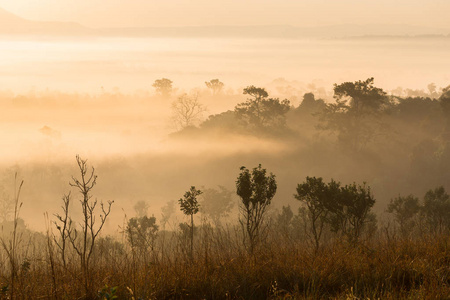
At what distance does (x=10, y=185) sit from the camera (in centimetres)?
11681

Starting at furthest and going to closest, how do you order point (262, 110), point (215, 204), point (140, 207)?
1. point (140, 207)
2. point (262, 110)
3. point (215, 204)

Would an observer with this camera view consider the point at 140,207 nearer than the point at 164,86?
Yes

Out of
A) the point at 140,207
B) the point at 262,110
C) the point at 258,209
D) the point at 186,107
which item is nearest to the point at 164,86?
the point at 186,107

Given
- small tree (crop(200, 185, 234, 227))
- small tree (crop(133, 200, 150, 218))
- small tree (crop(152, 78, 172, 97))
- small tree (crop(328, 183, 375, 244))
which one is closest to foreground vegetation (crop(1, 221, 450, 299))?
small tree (crop(328, 183, 375, 244))

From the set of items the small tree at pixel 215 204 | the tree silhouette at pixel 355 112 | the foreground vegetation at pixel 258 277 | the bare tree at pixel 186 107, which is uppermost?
the bare tree at pixel 186 107

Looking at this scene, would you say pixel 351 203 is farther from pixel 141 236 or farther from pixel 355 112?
pixel 355 112

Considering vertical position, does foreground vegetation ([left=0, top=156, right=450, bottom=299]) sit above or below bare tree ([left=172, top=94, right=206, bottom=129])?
below

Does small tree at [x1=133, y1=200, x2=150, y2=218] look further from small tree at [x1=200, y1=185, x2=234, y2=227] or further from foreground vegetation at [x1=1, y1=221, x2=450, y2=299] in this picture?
foreground vegetation at [x1=1, y1=221, x2=450, y2=299]

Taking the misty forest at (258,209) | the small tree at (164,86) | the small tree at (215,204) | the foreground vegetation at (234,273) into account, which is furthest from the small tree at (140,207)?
the foreground vegetation at (234,273)

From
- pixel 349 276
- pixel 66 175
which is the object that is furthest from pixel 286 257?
pixel 66 175

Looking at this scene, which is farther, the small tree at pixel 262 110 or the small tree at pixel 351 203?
the small tree at pixel 262 110

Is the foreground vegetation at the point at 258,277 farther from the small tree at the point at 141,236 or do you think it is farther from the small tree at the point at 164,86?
the small tree at the point at 164,86

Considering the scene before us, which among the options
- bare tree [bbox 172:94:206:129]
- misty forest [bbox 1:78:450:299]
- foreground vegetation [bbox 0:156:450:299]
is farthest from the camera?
bare tree [bbox 172:94:206:129]

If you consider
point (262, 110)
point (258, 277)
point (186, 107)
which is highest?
point (186, 107)
